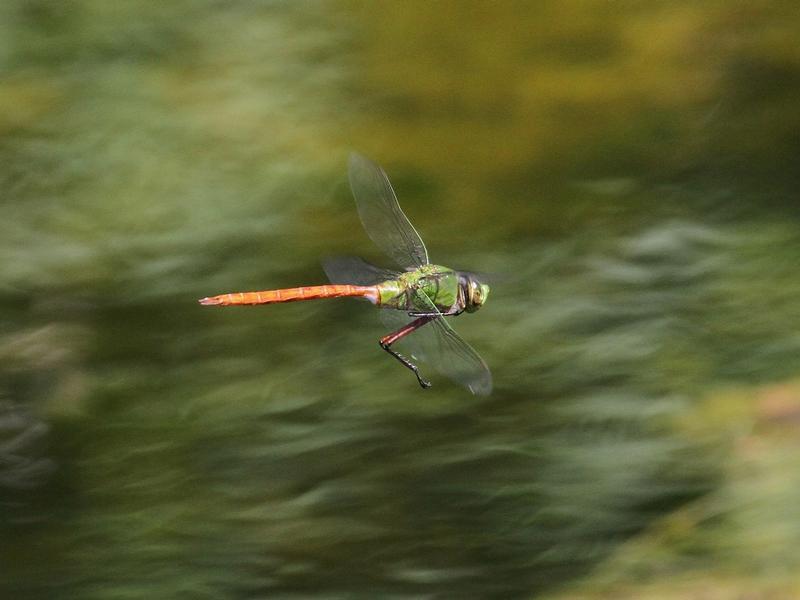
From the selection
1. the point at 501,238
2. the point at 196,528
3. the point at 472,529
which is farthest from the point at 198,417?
the point at 501,238

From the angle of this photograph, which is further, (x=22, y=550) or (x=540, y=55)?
(x=540, y=55)

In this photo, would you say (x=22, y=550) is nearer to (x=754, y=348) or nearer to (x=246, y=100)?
(x=246, y=100)

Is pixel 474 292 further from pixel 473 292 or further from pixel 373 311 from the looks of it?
pixel 373 311

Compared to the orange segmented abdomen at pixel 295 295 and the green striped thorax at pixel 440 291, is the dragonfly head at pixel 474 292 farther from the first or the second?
the orange segmented abdomen at pixel 295 295

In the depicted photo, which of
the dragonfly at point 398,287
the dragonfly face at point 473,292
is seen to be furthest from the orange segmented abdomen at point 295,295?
the dragonfly face at point 473,292

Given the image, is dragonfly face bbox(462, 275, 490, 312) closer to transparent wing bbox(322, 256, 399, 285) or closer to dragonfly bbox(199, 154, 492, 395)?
dragonfly bbox(199, 154, 492, 395)

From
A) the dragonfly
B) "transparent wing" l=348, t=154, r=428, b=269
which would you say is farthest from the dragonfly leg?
"transparent wing" l=348, t=154, r=428, b=269
